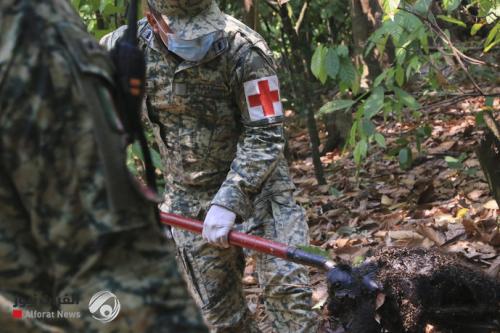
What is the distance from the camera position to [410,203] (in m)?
5.12

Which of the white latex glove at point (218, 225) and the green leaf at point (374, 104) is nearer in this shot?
the white latex glove at point (218, 225)

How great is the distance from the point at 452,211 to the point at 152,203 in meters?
3.44

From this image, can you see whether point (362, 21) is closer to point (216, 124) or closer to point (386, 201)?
point (386, 201)

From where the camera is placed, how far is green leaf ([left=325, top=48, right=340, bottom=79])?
11.8 ft

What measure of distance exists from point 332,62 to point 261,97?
2.65 feet

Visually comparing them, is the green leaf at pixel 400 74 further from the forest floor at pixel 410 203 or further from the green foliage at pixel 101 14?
the green foliage at pixel 101 14

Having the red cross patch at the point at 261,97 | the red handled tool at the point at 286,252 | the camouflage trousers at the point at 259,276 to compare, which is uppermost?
the red cross patch at the point at 261,97

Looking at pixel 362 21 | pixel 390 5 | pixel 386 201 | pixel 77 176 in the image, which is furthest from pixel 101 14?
pixel 362 21

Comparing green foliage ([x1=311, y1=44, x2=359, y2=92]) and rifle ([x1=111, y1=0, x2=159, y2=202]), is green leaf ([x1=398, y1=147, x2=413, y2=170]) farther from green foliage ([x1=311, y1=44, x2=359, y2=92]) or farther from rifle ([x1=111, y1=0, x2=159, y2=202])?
rifle ([x1=111, y1=0, x2=159, y2=202])

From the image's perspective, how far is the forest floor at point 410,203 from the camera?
3945 mm

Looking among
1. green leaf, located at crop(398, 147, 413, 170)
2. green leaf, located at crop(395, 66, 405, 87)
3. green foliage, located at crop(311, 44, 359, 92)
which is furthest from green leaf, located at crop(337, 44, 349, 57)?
green leaf, located at crop(398, 147, 413, 170)

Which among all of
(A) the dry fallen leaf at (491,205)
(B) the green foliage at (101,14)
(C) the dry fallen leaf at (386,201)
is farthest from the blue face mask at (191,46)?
(C) the dry fallen leaf at (386,201)

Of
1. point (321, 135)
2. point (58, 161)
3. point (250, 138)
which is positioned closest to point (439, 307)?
point (250, 138)

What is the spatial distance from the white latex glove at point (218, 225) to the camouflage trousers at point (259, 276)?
354 millimetres
